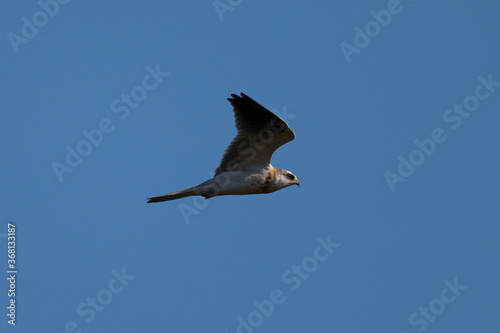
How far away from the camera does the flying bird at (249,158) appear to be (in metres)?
14.0

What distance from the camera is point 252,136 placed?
1416 cm

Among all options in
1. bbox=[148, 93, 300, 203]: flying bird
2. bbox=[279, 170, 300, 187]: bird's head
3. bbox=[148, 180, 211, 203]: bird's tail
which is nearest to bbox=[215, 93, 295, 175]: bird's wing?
bbox=[148, 93, 300, 203]: flying bird

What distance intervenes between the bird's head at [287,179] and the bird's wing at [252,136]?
354 mm

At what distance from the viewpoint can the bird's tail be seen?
1390 cm

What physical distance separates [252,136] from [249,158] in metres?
0.47

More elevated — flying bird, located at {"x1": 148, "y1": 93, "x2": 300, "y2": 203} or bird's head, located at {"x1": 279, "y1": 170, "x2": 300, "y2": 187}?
flying bird, located at {"x1": 148, "y1": 93, "x2": 300, "y2": 203}

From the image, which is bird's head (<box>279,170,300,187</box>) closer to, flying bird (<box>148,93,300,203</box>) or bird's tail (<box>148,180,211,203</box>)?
flying bird (<box>148,93,300,203</box>)

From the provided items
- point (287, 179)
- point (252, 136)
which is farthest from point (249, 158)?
point (287, 179)

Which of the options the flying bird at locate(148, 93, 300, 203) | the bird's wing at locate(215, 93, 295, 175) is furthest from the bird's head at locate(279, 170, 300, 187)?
the bird's wing at locate(215, 93, 295, 175)

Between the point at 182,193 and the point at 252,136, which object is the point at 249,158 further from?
the point at 182,193

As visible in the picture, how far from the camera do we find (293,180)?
1499cm

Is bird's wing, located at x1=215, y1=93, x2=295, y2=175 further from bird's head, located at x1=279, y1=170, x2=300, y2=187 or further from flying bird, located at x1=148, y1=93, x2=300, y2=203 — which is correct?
bird's head, located at x1=279, y1=170, x2=300, y2=187

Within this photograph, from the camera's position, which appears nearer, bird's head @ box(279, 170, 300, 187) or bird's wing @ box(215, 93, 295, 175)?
bird's wing @ box(215, 93, 295, 175)

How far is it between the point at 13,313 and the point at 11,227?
1.65 meters
